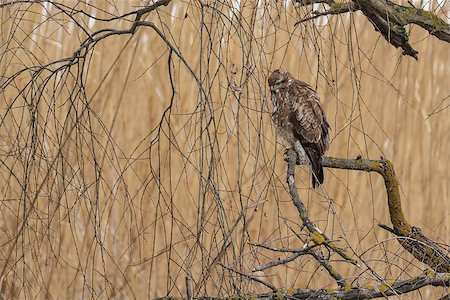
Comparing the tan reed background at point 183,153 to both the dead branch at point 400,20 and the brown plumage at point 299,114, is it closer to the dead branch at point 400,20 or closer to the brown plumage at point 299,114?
the brown plumage at point 299,114

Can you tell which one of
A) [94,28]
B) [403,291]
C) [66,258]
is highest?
[94,28]

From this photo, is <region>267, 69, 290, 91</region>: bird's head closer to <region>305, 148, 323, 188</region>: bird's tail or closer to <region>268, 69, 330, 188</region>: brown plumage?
<region>268, 69, 330, 188</region>: brown plumage

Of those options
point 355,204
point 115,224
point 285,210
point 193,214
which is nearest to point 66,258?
point 115,224

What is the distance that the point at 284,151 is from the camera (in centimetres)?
269

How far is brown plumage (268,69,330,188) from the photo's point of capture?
8.54 ft

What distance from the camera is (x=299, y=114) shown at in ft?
8.78

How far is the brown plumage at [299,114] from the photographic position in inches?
103

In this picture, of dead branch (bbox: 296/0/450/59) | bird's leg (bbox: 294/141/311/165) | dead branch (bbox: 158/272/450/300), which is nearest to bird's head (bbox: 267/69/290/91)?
bird's leg (bbox: 294/141/311/165)

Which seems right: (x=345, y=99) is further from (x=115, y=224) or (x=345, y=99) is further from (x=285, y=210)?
(x=115, y=224)

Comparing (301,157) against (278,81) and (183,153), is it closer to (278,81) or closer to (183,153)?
(278,81)

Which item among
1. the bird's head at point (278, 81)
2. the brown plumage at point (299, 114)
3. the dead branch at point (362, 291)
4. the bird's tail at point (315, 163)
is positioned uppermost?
the bird's head at point (278, 81)

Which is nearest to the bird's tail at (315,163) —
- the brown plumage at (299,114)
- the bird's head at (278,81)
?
the brown plumage at (299,114)

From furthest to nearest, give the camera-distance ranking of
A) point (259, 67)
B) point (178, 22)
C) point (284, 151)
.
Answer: point (178, 22) < point (284, 151) < point (259, 67)

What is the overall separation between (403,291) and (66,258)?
1553 mm
